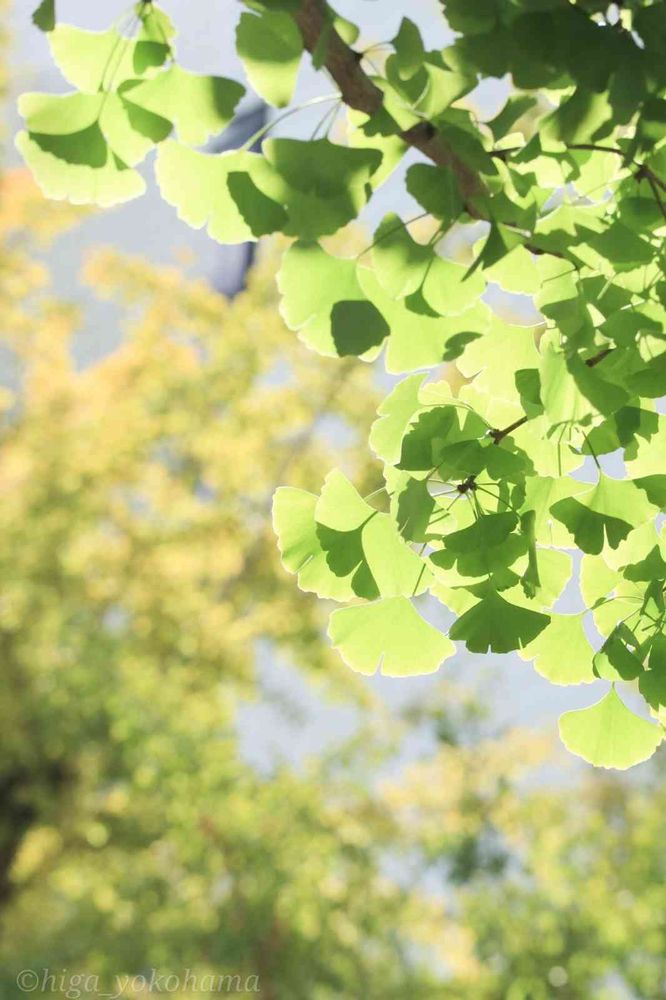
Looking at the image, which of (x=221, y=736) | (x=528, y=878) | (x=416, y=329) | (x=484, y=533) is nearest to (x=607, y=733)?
(x=484, y=533)

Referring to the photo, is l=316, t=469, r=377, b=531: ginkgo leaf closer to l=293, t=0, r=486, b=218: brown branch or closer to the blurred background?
l=293, t=0, r=486, b=218: brown branch

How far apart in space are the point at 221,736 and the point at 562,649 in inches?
151

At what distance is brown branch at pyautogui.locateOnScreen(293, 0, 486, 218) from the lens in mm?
501

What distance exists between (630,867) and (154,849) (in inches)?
77.5

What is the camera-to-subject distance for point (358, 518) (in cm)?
57

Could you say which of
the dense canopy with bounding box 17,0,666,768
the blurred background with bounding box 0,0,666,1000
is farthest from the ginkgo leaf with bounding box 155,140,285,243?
the blurred background with bounding box 0,0,666,1000

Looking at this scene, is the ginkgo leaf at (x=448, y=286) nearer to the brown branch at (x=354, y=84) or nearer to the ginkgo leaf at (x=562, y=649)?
the brown branch at (x=354, y=84)

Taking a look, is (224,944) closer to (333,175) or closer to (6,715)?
(6,715)

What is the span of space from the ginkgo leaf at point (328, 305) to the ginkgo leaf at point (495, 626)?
149 millimetres

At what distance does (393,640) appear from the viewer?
591mm

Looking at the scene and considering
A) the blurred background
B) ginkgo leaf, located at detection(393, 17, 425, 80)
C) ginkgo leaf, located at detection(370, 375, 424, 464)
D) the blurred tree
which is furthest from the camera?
the blurred background

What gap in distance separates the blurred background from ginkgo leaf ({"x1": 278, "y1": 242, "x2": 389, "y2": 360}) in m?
3.08

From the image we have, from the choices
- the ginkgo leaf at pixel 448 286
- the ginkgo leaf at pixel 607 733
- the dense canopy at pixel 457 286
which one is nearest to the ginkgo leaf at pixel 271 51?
the dense canopy at pixel 457 286

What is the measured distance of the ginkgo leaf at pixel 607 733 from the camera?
592mm
